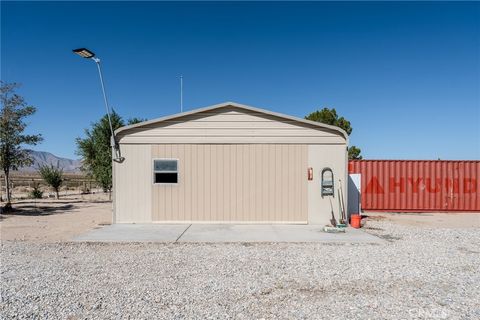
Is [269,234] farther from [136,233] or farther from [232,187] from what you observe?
[136,233]

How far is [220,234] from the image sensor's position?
8.20m

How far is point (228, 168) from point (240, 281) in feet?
17.1

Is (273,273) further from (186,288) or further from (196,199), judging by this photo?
(196,199)

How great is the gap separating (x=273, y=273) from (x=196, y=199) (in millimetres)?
4897

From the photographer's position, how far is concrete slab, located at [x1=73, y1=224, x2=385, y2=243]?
24.8 feet

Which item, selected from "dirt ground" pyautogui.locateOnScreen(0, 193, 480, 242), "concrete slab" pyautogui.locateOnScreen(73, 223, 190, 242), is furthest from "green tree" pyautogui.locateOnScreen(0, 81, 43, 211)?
"concrete slab" pyautogui.locateOnScreen(73, 223, 190, 242)

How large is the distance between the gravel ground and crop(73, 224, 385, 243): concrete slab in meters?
0.44

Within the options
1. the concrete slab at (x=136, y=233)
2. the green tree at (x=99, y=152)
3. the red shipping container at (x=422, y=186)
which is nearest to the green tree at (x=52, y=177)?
the green tree at (x=99, y=152)

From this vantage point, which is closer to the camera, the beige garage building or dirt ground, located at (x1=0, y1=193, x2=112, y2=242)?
dirt ground, located at (x1=0, y1=193, x2=112, y2=242)

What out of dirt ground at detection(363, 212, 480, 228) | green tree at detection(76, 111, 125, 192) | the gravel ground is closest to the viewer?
the gravel ground

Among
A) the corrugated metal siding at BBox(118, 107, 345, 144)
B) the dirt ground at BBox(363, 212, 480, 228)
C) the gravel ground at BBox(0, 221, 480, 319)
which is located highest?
the corrugated metal siding at BBox(118, 107, 345, 144)

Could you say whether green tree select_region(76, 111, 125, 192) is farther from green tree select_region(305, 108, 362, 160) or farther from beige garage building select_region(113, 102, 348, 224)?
green tree select_region(305, 108, 362, 160)

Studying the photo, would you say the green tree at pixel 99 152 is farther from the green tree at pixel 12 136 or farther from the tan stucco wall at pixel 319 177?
the tan stucco wall at pixel 319 177

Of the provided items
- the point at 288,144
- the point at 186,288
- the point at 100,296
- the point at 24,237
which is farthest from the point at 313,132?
the point at 24,237
